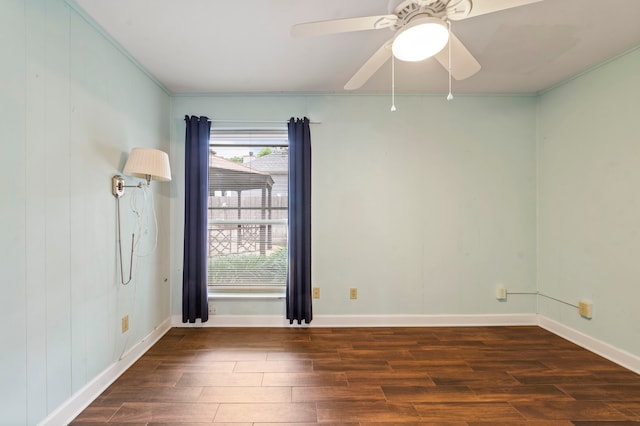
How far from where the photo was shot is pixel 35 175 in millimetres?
1436

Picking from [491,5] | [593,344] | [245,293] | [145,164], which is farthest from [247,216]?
[593,344]

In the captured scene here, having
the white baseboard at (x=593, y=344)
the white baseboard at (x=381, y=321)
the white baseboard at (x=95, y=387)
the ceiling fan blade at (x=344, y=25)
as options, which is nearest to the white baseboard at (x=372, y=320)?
the white baseboard at (x=381, y=321)

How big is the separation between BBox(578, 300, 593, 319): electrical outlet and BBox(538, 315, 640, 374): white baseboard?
182 millimetres

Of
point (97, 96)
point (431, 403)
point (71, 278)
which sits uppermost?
point (97, 96)

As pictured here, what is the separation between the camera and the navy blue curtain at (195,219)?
2.85 m

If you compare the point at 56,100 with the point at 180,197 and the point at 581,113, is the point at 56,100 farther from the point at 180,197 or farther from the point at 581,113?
the point at 581,113


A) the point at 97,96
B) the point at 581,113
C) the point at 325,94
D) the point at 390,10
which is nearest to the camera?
the point at 390,10

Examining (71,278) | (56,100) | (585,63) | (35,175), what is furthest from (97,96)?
(585,63)

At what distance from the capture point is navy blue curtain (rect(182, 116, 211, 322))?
2.85m

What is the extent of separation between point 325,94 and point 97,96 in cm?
194

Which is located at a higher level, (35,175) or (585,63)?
(585,63)

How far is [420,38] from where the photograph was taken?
1335 mm

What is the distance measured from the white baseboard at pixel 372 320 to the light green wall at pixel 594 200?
0.43 metres

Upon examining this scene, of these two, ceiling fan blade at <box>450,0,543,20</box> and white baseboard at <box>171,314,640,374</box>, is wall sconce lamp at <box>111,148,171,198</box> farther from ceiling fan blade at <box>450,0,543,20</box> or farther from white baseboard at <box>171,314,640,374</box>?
ceiling fan blade at <box>450,0,543,20</box>
